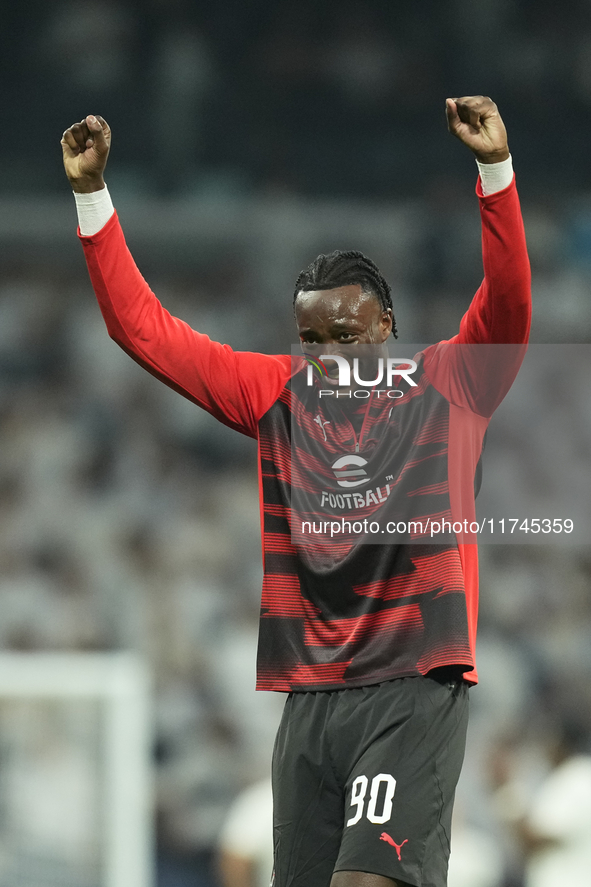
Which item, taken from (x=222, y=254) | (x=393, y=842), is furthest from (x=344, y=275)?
(x=222, y=254)

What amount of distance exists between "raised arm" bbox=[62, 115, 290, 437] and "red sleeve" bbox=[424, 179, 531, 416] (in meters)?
0.36

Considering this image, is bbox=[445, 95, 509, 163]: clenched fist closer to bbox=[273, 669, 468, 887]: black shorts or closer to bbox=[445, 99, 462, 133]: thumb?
bbox=[445, 99, 462, 133]: thumb

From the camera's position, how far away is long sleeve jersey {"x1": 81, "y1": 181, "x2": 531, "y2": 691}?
2217mm

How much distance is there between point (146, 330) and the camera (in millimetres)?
2461

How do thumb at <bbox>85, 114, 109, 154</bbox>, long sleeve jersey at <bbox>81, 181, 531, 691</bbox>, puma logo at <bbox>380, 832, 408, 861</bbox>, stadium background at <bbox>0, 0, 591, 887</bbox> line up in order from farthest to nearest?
1. stadium background at <bbox>0, 0, 591, 887</bbox>
2. thumb at <bbox>85, 114, 109, 154</bbox>
3. long sleeve jersey at <bbox>81, 181, 531, 691</bbox>
4. puma logo at <bbox>380, 832, 408, 861</bbox>

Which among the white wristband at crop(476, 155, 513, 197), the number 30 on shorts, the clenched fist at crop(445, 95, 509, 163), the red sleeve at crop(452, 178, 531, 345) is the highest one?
the clenched fist at crop(445, 95, 509, 163)

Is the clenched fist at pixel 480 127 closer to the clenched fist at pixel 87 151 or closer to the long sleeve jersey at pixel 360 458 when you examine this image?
the long sleeve jersey at pixel 360 458

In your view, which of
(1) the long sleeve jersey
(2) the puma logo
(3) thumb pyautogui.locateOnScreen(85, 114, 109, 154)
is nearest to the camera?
(2) the puma logo

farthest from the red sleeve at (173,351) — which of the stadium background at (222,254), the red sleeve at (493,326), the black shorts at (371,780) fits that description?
the stadium background at (222,254)

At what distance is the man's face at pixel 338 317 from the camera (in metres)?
2.40

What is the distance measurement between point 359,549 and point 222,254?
478 cm

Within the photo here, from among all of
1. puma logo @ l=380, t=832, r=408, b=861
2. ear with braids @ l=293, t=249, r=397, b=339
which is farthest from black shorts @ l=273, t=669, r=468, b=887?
ear with braids @ l=293, t=249, r=397, b=339

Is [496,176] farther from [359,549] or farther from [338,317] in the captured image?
[359,549]

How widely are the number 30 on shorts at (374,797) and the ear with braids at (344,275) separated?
3.11 ft
